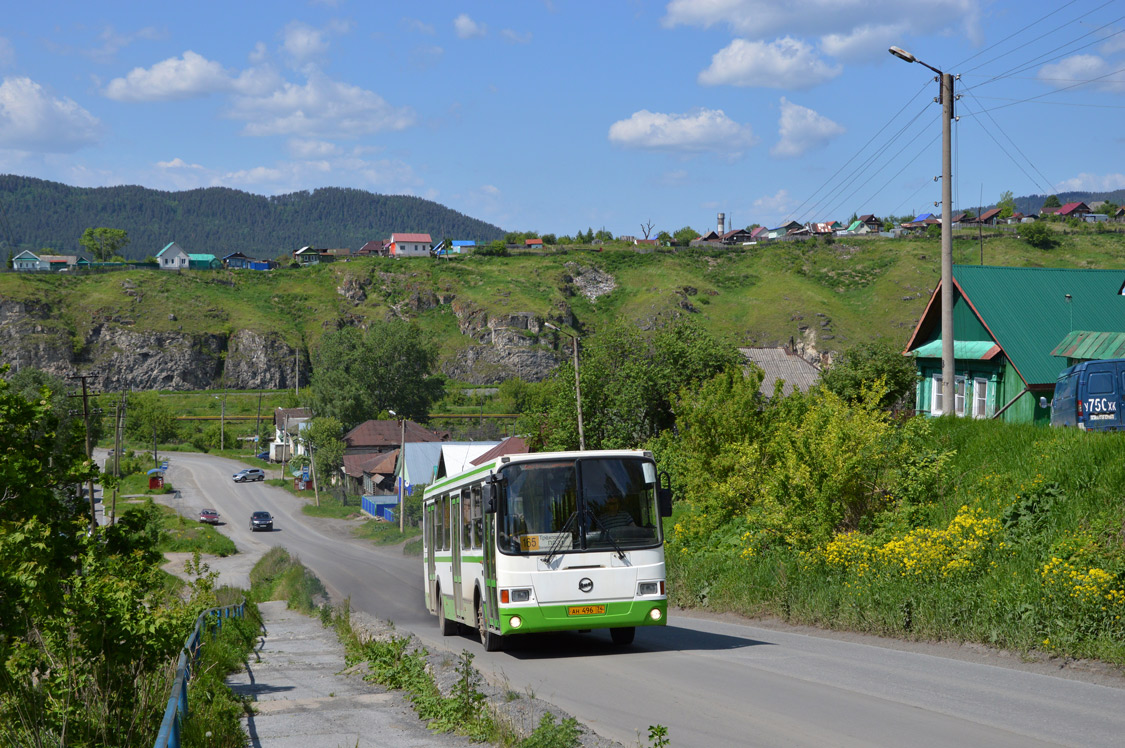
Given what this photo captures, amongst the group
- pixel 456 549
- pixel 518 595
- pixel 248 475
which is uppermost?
pixel 456 549

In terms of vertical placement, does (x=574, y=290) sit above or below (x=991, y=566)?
above

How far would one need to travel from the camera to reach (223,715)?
801 cm

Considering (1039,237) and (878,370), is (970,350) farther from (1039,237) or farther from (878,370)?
(1039,237)

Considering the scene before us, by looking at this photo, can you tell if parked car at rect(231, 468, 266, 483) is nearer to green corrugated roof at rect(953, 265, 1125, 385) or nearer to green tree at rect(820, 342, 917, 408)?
green tree at rect(820, 342, 917, 408)

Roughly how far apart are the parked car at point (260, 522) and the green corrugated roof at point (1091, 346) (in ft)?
189

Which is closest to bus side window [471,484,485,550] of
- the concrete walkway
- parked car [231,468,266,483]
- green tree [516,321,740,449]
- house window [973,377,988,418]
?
the concrete walkway

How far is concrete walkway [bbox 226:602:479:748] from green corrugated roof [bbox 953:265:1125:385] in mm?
25328

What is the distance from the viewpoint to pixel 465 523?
16.1m

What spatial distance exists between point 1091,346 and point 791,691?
2302 centimetres

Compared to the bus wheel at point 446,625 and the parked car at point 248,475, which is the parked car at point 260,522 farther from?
the bus wheel at point 446,625

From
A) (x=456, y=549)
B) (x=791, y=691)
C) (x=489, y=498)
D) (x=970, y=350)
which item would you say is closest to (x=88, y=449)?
(x=456, y=549)

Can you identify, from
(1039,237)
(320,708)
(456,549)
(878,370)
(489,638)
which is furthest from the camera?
(1039,237)

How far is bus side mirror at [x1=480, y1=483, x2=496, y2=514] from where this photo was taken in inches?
540

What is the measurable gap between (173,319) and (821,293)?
104302 millimetres
